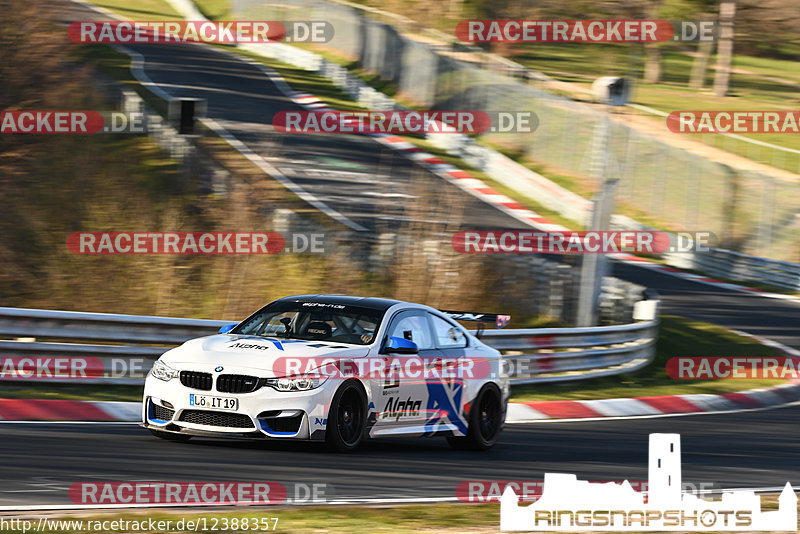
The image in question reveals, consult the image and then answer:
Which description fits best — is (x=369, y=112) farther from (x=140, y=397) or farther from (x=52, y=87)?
(x=140, y=397)

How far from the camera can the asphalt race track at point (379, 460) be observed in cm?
838

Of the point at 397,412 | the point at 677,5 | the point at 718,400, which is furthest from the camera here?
the point at 677,5

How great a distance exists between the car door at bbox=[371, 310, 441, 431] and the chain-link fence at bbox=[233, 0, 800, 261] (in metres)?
16.6

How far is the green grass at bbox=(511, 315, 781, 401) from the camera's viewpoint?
54.1 ft

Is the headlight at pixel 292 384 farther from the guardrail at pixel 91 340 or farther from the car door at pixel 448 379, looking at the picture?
the guardrail at pixel 91 340

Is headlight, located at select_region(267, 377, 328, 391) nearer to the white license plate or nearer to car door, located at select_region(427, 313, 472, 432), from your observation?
the white license plate

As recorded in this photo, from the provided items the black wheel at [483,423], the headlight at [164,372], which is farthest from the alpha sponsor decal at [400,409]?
the headlight at [164,372]

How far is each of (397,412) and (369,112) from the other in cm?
2864

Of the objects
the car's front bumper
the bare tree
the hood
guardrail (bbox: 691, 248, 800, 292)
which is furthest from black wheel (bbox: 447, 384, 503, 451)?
the bare tree

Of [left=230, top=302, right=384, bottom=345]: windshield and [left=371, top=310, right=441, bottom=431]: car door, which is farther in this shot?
[left=230, top=302, right=384, bottom=345]: windshield

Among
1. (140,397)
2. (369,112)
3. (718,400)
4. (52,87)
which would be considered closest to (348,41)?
(369,112)

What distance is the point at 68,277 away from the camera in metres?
19.0

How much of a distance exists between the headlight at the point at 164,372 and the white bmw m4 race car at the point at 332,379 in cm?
1

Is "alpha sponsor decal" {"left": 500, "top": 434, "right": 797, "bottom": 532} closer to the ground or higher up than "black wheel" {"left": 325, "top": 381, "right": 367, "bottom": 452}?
higher up
